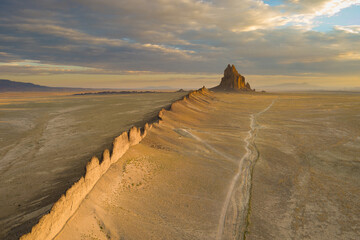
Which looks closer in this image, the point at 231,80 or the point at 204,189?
the point at 204,189

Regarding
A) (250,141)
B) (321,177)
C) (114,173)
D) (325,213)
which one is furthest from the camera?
(250,141)

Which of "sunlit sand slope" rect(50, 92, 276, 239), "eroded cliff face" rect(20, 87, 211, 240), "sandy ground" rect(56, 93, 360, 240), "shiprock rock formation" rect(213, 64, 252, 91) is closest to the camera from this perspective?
"eroded cliff face" rect(20, 87, 211, 240)

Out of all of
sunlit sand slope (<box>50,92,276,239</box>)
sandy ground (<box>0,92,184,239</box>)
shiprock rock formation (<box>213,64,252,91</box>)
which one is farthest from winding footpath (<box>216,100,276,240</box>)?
shiprock rock formation (<box>213,64,252,91</box>)

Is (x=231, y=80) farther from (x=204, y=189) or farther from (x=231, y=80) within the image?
(x=204, y=189)

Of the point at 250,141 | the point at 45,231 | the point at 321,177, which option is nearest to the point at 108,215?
the point at 45,231

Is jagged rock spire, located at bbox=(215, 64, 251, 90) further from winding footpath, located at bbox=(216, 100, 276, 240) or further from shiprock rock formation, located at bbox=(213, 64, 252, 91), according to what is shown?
winding footpath, located at bbox=(216, 100, 276, 240)

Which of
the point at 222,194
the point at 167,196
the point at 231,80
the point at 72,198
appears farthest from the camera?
the point at 231,80

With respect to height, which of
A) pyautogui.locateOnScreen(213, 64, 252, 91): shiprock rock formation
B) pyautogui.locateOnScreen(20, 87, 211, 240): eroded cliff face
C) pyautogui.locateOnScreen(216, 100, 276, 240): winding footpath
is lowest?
pyautogui.locateOnScreen(216, 100, 276, 240): winding footpath

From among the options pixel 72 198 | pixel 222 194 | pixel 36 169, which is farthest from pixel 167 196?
pixel 36 169

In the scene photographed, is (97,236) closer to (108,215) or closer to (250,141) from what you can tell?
(108,215)
